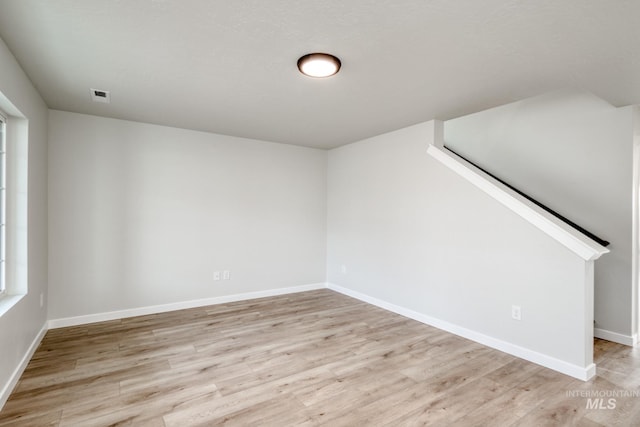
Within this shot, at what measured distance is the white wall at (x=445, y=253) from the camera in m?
2.71

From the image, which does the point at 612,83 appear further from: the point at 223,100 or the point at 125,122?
the point at 125,122

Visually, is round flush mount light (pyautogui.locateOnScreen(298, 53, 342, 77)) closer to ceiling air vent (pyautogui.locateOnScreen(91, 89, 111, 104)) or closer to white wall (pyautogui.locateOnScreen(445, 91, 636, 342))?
ceiling air vent (pyautogui.locateOnScreen(91, 89, 111, 104))

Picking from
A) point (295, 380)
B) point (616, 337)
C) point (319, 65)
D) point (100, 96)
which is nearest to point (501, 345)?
point (616, 337)

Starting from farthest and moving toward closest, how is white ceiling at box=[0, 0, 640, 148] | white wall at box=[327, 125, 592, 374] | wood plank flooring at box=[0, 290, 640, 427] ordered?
white wall at box=[327, 125, 592, 374], wood plank flooring at box=[0, 290, 640, 427], white ceiling at box=[0, 0, 640, 148]

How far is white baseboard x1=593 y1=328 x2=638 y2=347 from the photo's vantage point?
10.5 ft

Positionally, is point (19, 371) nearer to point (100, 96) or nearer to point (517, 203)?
point (100, 96)

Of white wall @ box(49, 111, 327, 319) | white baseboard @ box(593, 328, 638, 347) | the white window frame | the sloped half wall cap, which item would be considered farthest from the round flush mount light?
white baseboard @ box(593, 328, 638, 347)

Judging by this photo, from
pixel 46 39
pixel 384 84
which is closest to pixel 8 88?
pixel 46 39

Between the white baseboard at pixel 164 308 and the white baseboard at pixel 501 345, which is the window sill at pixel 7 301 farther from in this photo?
the white baseboard at pixel 501 345

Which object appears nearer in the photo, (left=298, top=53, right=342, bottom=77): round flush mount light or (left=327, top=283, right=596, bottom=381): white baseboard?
(left=298, top=53, right=342, bottom=77): round flush mount light

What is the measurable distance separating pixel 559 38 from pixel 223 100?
268 cm

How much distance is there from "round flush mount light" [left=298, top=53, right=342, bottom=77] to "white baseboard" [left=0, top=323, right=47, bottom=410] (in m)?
2.98

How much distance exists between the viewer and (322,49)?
210 centimetres

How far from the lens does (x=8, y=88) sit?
7.00 feet
